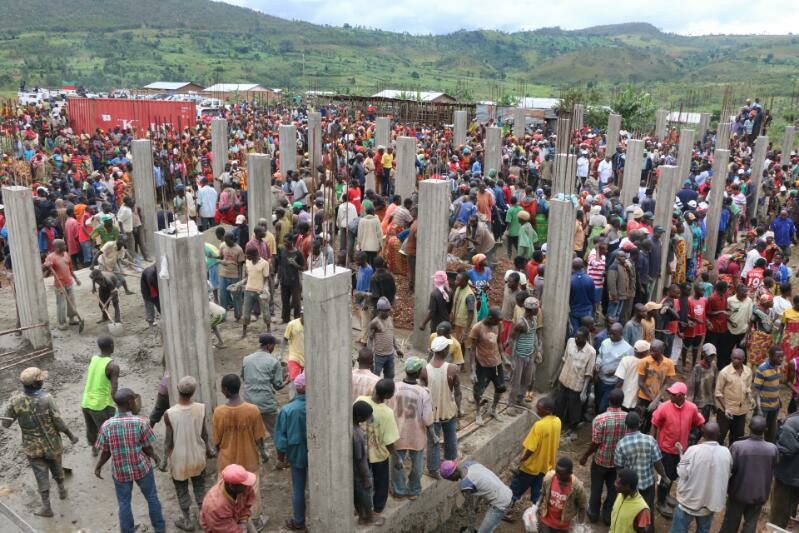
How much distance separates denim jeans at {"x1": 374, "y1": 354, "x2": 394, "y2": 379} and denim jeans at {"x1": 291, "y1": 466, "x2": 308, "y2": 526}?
201 cm

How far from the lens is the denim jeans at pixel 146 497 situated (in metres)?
5.39

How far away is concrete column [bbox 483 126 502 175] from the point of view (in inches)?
704

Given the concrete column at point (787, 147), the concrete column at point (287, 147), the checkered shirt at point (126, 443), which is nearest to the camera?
the checkered shirt at point (126, 443)

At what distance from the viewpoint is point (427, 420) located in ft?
19.5

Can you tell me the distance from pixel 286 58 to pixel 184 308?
343ft

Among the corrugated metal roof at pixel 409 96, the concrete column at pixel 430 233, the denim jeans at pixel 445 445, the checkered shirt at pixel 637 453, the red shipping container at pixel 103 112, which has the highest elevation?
the corrugated metal roof at pixel 409 96

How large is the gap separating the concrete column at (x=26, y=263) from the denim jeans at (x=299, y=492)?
501 cm

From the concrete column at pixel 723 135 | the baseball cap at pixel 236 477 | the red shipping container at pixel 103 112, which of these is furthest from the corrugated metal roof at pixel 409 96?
the baseball cap at pixel 236 477

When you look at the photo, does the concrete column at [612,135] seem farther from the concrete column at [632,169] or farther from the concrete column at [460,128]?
the concrete column at [632,169]

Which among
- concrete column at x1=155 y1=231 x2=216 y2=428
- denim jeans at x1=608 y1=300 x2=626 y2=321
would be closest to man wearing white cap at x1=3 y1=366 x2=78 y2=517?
concrete column at x1=155 y1=231 x2=216 y2=428

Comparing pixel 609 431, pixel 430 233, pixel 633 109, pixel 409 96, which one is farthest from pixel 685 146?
pixel 409 96

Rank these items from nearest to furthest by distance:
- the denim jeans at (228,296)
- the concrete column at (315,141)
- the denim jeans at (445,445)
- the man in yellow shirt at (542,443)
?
the man in yellow shirt at (542,443), the denim jeans at (445,445), the concrete column at (315,141), the denim jeans at (228,296)

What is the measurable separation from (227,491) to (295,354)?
7.79 ft

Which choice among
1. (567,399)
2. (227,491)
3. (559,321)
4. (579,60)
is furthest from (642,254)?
(579,60)
